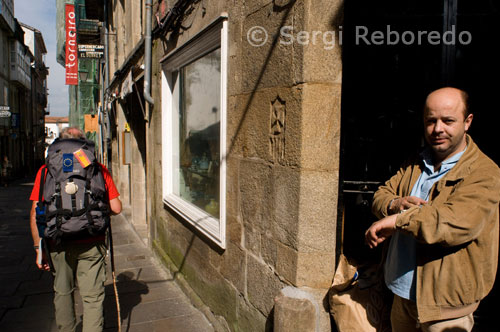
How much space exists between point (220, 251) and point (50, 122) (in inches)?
3364

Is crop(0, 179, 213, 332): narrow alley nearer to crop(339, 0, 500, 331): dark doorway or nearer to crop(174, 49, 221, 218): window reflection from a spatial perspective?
crop(174, 49, 221, 218): window reflection

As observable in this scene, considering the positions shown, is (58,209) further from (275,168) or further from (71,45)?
(71,45)

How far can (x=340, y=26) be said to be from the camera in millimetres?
2500

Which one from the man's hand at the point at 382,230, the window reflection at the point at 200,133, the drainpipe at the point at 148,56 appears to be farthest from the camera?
the drainpipe at the point at 148,56

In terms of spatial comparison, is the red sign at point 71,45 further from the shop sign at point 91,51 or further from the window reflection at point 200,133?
the window reflection at point 200,133

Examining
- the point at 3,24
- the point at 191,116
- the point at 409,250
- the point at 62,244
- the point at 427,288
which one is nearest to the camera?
the point at 427,288

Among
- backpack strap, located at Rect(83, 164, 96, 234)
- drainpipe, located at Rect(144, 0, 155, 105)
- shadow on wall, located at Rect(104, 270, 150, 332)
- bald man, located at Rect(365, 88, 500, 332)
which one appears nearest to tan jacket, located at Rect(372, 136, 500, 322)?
bald man, located at Rect(365, 88, 500, 332)

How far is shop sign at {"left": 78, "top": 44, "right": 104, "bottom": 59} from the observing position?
13580 mm

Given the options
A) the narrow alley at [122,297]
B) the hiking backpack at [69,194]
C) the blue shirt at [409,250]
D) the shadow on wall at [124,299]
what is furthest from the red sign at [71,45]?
the blue shirt at [409,250]

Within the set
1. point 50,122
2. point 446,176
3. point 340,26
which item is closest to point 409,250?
point 446,176

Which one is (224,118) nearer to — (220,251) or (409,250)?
(220,251)

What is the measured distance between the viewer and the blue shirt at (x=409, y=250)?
6.40 feet

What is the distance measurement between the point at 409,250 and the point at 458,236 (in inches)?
13.3

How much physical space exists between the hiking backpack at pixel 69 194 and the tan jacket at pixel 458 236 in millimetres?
2352
